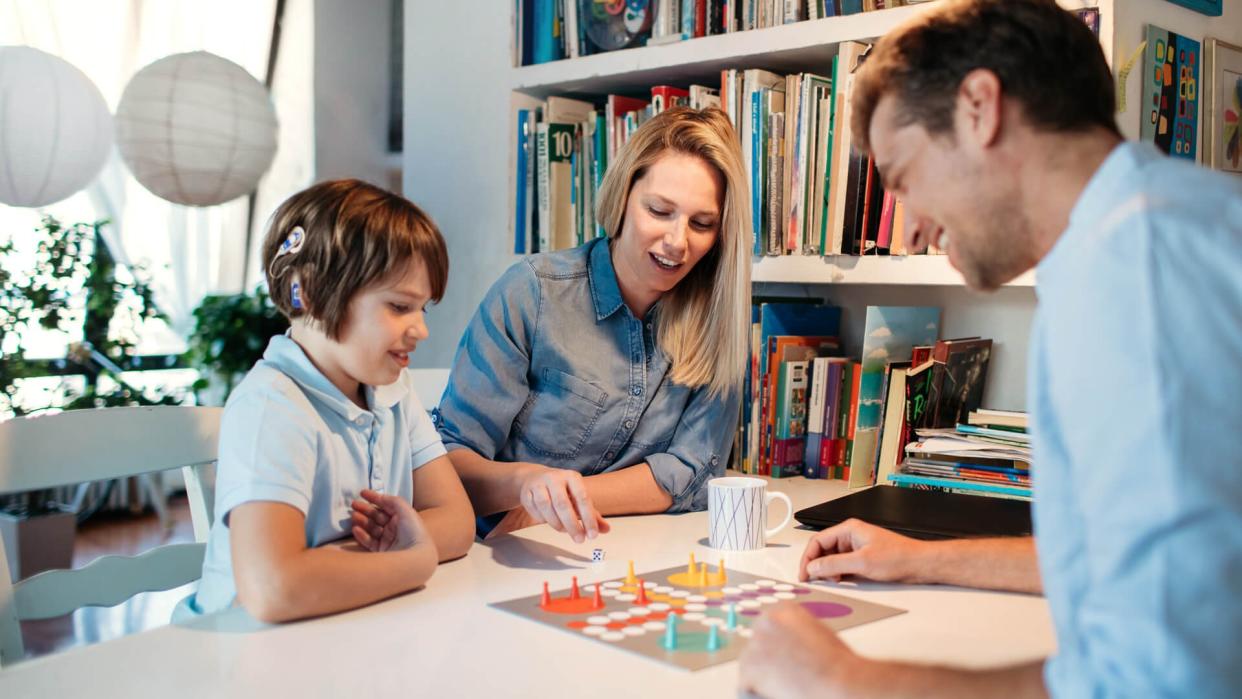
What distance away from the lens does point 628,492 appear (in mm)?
1678

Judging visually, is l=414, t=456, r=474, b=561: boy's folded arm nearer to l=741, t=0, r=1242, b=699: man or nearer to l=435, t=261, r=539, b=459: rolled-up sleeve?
l=435, t=261, r=539, b=459: rolled-up sleeve

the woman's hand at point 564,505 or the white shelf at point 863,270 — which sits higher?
the white shelf at point 863,270

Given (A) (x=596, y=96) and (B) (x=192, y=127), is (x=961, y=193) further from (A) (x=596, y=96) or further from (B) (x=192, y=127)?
(B) (x=192, y=127)

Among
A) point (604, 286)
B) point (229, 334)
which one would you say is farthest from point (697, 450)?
point (229, 334)

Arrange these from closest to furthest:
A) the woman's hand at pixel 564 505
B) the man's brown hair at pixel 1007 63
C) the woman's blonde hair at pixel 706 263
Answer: the man's brown hair at pixel 1007 63, the woman's hand at pixel 564 505, the woman's blonde hair at pixel 706 263

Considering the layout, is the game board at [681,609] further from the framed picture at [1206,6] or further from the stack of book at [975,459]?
the framed picture at [1206,6]

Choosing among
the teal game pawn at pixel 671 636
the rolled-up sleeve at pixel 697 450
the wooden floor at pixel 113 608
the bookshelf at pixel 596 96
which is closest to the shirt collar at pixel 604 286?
the rolled-up sleeve at pixel 697 450

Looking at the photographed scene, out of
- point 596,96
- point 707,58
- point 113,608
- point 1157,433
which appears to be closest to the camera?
point 1157,433

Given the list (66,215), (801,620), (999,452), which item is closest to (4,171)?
(66,215)

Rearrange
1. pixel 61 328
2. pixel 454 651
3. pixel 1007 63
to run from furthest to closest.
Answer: pixel 61 328, pixel 454 651, pixel 1007 63

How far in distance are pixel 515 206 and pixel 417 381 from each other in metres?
0.53

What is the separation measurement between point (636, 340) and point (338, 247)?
660 millimetres

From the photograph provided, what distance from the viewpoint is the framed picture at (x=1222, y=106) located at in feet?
6.27

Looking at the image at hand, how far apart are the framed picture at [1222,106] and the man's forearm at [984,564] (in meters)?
1.03
